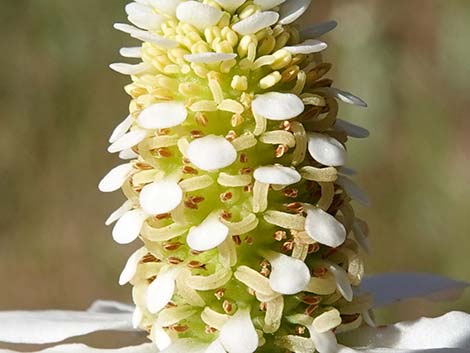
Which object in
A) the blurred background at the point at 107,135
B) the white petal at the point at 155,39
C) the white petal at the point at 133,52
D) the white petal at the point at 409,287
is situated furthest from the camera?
the blurred background at the point at 107,135

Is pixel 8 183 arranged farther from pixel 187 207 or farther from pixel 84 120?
pixel 187 207

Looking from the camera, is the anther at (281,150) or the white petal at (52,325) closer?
the anther at (281,150)

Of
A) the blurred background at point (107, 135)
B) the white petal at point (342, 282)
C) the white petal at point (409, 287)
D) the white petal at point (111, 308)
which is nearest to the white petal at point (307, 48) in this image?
the white petal at point (342, 282)

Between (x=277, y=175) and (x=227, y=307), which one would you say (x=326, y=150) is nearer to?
(x=277, y=175)

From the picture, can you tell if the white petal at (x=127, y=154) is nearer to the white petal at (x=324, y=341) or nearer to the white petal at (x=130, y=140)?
the white petal at (x=130, y=140)

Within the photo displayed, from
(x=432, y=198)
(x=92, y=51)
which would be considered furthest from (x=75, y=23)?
(x=432, y=198)

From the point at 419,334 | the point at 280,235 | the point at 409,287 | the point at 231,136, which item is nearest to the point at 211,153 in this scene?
the point at 231,136

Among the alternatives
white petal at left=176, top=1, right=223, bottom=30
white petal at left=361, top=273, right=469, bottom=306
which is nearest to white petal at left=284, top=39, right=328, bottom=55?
white petal at left=176, top=1, right=223, bottom=30

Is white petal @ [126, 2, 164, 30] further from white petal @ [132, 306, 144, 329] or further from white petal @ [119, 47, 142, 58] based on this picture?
white petal @ [132, 306, 144, 329]
